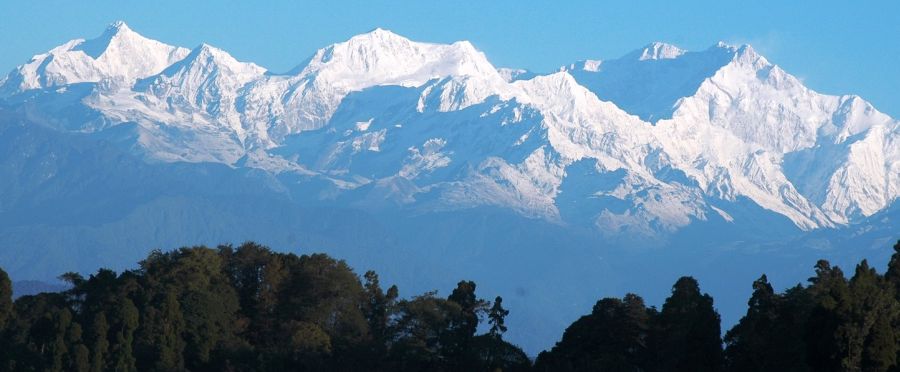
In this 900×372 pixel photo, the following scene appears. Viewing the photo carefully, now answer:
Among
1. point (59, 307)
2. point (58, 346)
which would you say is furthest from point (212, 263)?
point (58, 346)

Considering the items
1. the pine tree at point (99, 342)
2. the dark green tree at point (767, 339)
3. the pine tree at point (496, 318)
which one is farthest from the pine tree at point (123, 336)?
the dark green tree at point (767, 339)

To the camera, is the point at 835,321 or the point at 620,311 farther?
the point at 620,311

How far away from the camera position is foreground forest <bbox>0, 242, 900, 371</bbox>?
102 meters

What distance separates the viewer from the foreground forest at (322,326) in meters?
102

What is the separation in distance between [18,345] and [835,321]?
50823mm

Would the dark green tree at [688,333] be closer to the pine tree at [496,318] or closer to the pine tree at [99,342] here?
the pine tree at [496,318]

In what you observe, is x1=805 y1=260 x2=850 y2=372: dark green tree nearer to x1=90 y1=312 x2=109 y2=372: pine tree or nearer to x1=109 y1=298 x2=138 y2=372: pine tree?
x1=109 y1=298 x2=138 y2=372: pine tree

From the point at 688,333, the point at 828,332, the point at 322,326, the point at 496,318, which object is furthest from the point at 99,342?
the point at 828,332

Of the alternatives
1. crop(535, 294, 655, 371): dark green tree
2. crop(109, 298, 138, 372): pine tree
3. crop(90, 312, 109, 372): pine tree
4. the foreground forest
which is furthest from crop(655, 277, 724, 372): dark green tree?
crop(90, 312, 109, 372): pine tree

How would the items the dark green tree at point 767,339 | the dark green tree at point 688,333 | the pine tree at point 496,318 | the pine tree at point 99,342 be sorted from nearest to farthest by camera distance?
1. the dark green tree at point 767,339
2. the dark green tree at point 688,333
3. the pine tree at point 99,342
4. the pine tree at point 496,318

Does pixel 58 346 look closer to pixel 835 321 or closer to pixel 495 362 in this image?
pixel 495 362

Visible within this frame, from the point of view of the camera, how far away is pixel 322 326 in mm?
122375

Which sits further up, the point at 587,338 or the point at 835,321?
the point at 587,338

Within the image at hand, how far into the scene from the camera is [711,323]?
9750cm
